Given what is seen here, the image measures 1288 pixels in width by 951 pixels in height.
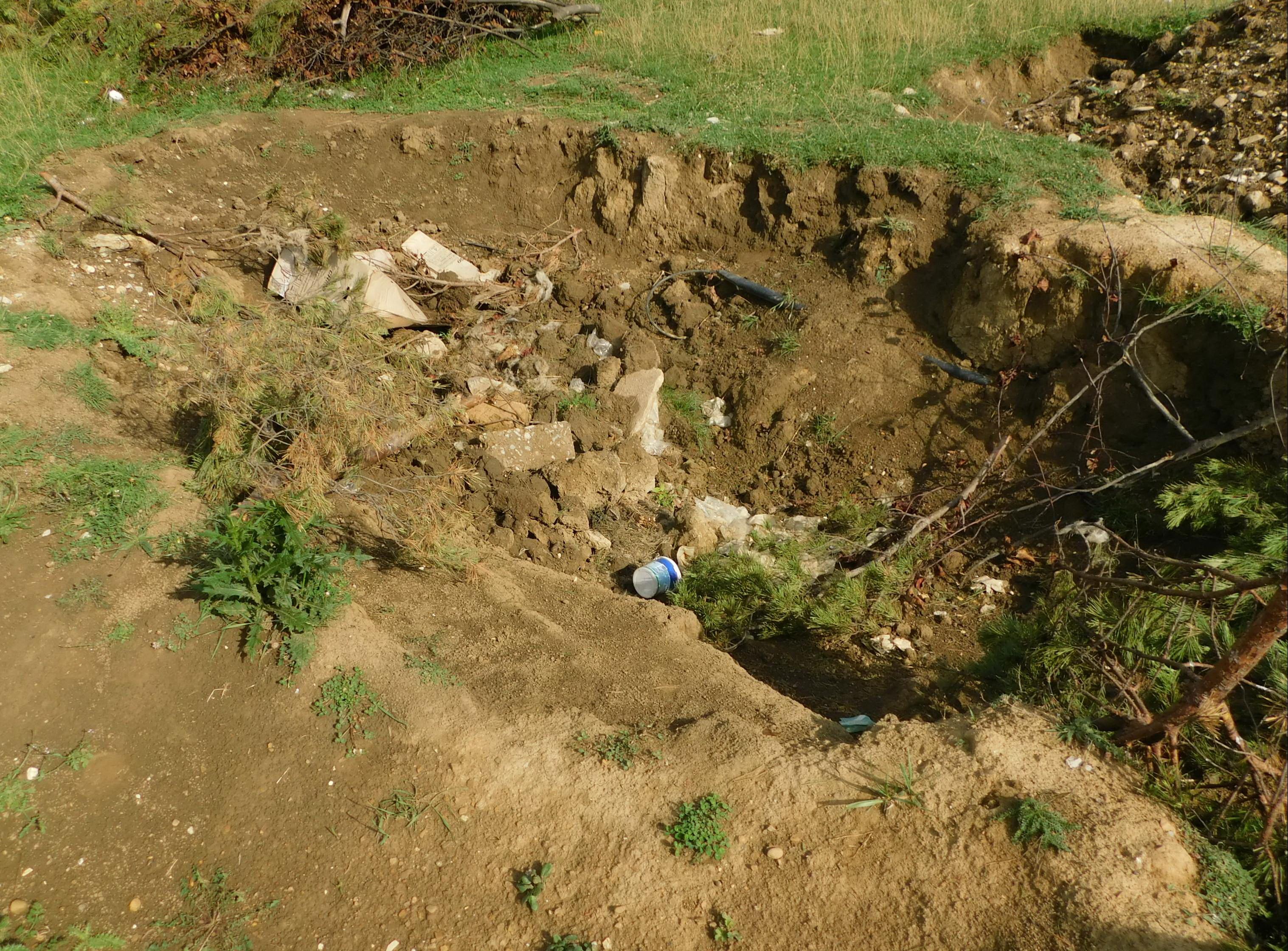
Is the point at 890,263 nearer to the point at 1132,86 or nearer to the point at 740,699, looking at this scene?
the point at 1132,86

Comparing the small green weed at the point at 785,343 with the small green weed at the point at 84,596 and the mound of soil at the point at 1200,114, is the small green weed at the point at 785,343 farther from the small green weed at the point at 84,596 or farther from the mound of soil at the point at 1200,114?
the small green weed at the point at 84,596

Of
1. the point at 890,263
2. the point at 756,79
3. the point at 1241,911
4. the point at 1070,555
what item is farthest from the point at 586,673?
the point at 756,79

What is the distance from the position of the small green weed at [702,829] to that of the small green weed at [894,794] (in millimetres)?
402

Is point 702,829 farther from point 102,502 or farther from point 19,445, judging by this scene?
point 19,445

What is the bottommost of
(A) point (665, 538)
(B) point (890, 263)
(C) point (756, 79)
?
(A) point (665, 538)

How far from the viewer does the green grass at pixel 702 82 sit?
18.7ft

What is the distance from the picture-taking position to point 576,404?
506 centimetres

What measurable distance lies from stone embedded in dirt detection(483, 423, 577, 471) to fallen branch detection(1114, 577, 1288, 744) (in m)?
3.18

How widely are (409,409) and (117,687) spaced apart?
1838 millimetres

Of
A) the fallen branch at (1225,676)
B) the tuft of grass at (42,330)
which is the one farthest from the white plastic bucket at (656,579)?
the tuft of grass at (42,330)

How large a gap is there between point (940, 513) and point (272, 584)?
342 cm

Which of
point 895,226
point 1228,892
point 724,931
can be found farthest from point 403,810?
point 895,226

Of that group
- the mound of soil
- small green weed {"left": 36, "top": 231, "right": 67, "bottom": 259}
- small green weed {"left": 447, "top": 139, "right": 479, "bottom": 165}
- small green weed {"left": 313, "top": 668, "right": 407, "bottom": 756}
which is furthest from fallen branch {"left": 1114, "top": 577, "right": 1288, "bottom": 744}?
small green weed {"left": 36, "top": 231, "right": 67, "bottom": 259}

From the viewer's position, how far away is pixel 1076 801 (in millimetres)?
2316
